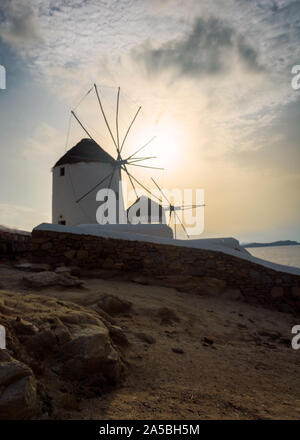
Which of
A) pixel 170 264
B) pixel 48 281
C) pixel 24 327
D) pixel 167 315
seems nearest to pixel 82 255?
pixel 48 281

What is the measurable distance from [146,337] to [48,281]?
2.47 meters

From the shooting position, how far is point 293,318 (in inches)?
267

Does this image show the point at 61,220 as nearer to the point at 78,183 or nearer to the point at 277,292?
the point at 78,183

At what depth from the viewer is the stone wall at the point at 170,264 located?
7.46m

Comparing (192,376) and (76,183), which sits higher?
(76,183)

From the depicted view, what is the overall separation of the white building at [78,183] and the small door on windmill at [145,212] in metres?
2.86

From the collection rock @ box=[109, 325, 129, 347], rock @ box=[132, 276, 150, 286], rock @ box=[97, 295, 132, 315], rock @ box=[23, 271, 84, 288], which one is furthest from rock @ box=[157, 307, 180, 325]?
rock @ box=[132, 276, 150, 286]

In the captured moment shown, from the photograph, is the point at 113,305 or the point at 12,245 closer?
the point at 113,305

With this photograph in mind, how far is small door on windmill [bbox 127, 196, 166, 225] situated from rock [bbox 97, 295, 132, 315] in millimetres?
15929

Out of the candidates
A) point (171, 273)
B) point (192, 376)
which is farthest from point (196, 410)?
point (171, 273)

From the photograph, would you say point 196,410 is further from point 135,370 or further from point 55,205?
point 55,205

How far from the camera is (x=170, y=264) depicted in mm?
7625

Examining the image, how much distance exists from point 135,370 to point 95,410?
823 millimetres
